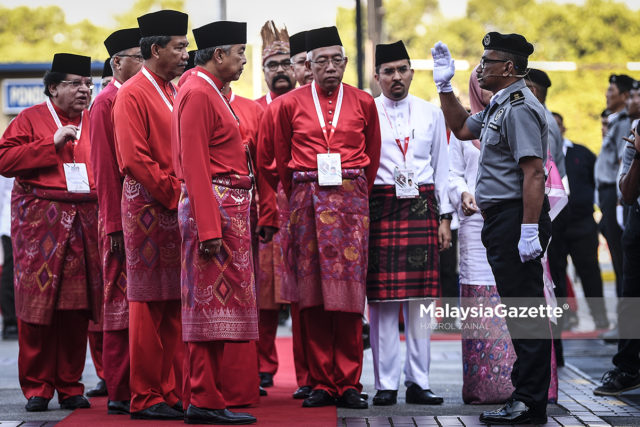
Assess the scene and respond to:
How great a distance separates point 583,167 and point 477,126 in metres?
5.42

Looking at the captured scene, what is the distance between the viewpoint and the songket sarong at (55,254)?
645 cm

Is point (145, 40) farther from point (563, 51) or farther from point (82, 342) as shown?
point (563, 51)

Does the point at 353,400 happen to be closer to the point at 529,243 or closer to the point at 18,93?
the point at 529,243

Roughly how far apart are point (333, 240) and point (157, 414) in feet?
4.92

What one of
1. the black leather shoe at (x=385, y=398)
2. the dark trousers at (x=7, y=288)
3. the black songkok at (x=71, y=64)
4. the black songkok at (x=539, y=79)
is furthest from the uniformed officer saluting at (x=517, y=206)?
the dark trousers at (x=7, y=288)

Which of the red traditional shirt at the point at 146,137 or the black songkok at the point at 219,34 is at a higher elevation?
the black songkok at the point at 219,34

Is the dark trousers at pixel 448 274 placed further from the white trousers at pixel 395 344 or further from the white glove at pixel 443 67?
the white glove at pixel 443 67

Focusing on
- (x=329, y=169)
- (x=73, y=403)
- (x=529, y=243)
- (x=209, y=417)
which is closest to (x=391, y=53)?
(x=329, y=169)

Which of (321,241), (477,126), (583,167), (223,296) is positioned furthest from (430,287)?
(583,167)

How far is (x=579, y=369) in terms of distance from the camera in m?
8.14

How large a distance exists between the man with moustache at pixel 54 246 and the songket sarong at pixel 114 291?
346 mm

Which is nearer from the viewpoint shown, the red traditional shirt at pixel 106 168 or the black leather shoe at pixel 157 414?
the black leather shoe at pixel 157 414

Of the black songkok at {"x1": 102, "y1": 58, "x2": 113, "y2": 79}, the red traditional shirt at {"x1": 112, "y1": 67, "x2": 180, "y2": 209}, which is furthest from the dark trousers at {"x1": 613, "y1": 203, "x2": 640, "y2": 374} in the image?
the black songkok at {"x1": 102, "y1": 58, "x2": 113, "y2": 79}

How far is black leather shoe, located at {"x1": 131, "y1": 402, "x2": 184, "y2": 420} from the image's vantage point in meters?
5.82
